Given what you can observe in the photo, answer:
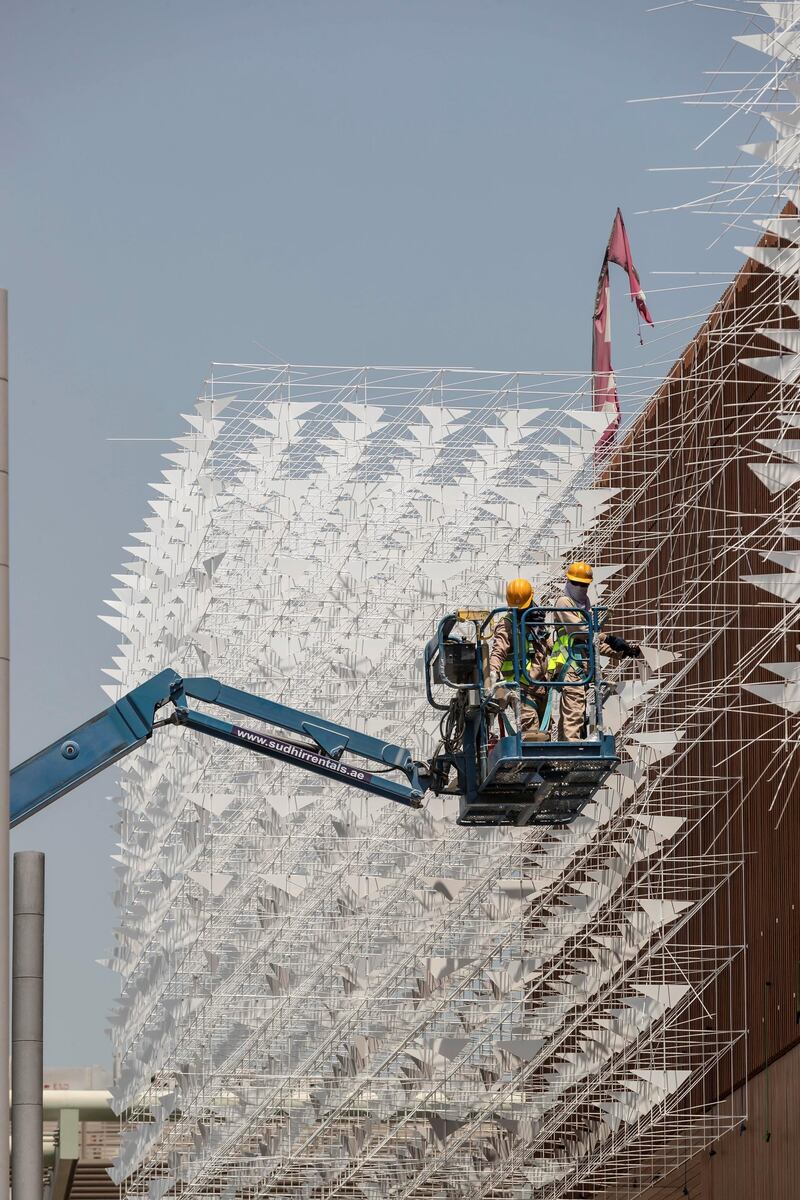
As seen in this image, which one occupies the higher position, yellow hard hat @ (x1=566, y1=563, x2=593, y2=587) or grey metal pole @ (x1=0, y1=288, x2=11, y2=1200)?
yellow hard hat @ (x1=566, y1=563, x2=593, y2=587)

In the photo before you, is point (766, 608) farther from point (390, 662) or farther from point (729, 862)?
point (390, 662)

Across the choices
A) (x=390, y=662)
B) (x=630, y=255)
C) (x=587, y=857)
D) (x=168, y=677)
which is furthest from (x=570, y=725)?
(x=630, y=255)

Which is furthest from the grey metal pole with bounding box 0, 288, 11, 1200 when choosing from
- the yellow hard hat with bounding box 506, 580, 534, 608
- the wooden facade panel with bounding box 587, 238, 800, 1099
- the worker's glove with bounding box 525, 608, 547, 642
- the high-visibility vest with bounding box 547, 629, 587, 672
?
the wooden facade panel with bounding box 587, 238, 800, 1099

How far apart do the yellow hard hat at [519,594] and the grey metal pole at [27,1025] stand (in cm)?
564

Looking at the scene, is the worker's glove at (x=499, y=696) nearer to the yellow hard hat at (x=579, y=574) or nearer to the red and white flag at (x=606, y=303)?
the yellow hard hat at (x=579, y=574)

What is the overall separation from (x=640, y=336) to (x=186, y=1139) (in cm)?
1822

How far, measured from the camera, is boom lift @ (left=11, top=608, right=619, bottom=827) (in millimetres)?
21734

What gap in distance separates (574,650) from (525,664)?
700mm

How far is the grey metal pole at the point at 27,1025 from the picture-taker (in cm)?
1911

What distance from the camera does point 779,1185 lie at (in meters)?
34.9

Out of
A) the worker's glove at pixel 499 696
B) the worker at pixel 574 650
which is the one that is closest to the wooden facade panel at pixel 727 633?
the worker at pixel 574 650

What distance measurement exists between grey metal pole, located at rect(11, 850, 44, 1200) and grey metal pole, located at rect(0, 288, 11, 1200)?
326mm

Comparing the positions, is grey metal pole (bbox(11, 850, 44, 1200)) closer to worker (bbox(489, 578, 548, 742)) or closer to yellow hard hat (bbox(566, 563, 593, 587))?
worker (bbox(489, 578, 548, 742))

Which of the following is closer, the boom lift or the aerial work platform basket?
the boom lift
